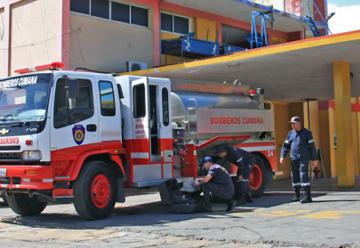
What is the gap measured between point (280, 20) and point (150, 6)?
7891mm

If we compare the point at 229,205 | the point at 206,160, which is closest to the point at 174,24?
the point at 206,160

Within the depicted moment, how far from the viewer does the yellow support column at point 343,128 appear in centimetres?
1672

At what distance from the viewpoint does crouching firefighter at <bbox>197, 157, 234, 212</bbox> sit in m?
11.5

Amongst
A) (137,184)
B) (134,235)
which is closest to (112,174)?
(137,184)

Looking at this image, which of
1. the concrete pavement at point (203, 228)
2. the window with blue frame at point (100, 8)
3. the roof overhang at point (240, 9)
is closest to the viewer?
the concrete pavement at point (203, 228)

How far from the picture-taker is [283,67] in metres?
17.7

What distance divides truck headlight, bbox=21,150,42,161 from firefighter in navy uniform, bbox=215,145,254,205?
15.5 ft

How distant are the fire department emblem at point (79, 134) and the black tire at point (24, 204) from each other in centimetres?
223

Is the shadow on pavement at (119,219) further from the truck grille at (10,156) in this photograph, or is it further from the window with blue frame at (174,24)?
the window with blue frame at (174,24)

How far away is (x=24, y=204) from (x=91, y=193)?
2118 millimetres

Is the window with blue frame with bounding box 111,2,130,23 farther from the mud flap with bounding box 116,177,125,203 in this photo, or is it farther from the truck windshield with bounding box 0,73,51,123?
the mud flap with bounding box 116,177,125,203

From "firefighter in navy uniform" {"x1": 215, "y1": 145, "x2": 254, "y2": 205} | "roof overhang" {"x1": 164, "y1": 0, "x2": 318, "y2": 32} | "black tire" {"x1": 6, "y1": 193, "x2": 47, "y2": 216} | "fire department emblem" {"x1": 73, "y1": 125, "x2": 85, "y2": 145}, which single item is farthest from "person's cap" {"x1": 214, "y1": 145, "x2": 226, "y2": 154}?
"roof overhang" {"x1": 164, "y1": 0, "x2": 318, "y2": 32}

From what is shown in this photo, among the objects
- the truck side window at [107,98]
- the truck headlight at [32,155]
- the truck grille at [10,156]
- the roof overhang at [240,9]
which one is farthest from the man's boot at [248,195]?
the roof overhang at [240,9]

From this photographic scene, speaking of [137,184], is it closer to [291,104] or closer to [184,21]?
[184,21]
